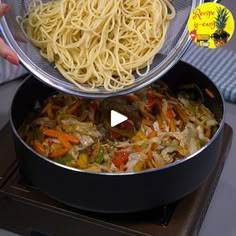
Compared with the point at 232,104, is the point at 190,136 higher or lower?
higher

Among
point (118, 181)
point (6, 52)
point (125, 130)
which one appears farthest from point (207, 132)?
point (6, 52)

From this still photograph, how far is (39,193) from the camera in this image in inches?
39.1

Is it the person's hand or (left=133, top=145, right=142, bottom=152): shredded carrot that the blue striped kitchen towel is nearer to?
(left=133, top=145, right=142, bottom=152): shredded carrot

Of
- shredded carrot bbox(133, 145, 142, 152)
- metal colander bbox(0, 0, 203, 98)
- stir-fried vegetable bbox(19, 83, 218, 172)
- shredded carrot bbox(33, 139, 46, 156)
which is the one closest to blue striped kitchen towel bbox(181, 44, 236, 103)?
stir-fried vegetable bbox(19, 83, 218, 172)

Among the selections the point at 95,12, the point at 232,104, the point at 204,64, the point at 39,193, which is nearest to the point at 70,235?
the point at 39,193

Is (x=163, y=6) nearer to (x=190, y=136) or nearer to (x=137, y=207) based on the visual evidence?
(x=190, y=136)

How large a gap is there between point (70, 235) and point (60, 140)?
0.20m

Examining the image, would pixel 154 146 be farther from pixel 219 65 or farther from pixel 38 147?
pixel 219 65

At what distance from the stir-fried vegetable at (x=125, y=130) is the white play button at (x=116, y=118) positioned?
1cm

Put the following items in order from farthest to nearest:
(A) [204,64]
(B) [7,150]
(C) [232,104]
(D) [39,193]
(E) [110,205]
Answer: (A) [204,64] < (C) [232,104] < (B) [7,150] < (D) [39,193] < (E) [110,205]

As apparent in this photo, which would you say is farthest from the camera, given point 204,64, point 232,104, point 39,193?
point 204,64

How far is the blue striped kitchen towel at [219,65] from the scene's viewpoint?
142 cm

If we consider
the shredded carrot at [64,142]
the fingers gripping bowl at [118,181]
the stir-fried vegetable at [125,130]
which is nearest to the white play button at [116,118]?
the stir-fried vegetable at [125,130]

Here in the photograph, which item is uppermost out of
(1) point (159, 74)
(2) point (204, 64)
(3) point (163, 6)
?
(3) point (163, 6)
